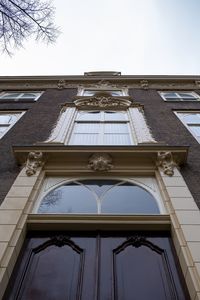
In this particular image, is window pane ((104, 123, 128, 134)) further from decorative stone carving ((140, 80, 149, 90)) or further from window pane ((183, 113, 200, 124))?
decorative stone carving ((140, 80, 149, 90))

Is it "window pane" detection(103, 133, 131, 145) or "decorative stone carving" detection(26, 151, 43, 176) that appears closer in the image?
"decorative stone carving" detection(26, 151, 43, 176)

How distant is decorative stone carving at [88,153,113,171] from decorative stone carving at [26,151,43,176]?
124 cm

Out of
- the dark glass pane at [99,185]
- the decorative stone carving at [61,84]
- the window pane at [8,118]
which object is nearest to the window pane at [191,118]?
the dark glass pane at [99,185]

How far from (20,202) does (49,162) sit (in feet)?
5.97

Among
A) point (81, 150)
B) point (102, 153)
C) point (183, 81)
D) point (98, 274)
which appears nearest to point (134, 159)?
point (102, 153)

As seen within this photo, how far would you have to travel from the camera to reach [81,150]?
7.41 metres

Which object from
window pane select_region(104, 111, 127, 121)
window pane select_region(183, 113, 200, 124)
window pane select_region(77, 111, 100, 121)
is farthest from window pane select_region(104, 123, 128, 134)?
window pane select_region(183, 113, 200, 124)

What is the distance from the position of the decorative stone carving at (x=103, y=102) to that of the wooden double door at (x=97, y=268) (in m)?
7.97

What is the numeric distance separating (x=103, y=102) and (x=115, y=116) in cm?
160

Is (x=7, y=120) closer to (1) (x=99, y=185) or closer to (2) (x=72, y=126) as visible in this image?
(2) (x=72, y=126)

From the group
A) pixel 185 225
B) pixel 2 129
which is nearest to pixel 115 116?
pixel 2 129

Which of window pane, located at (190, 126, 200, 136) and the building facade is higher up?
window pane, located at (190, 126, 200, 136)

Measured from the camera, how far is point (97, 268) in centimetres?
474

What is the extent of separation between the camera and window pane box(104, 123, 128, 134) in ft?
33.6
